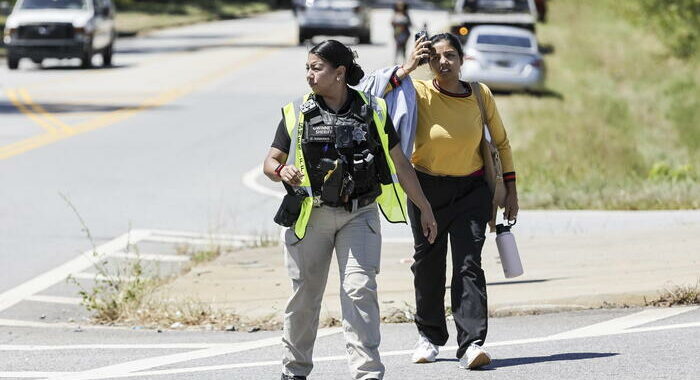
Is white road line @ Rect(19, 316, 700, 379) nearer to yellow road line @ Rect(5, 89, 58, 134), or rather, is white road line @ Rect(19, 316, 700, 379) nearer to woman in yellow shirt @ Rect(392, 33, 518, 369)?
woman in yellow shirt @ Rect(392, 33, 518, 369)

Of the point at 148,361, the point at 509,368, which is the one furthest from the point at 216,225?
the point at 509,368

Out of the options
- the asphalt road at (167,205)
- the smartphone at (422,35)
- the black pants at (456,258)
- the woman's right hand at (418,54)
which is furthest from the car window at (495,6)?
the woman's right hand at (418,54)

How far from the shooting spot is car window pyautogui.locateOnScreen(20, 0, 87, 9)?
36.5m

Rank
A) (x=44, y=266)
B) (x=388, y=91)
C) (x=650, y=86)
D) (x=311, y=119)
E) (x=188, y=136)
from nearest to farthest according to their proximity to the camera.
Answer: (x=311, y=119)
(x=388, y=91)
(x=44, y=266)
(x=188, y=136)
(x=650, y=86)

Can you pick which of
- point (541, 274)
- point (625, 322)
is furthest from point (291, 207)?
point (541, 274)

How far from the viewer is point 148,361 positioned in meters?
8.21

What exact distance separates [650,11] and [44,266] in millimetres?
31242

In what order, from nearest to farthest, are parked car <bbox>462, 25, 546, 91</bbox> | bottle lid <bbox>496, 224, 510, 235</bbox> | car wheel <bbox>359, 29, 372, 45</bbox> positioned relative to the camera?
1. bottle lid <bbox>496, 224, 510, 235</bbox>
2. parked car <bbox>462, 25, 546, 91</bbox>
3. car wheel <bbox>359, 29, 372, 45</bbox>

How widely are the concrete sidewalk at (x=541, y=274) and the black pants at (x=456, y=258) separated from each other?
163 centimetres

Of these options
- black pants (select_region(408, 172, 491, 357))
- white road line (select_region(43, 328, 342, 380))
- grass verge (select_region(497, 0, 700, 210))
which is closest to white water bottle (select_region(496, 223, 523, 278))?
black pants (select_region(408, 172, 491, 357))

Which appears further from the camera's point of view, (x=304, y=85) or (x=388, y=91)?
(x=304, y=85)

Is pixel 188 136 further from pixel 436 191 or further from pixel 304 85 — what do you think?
pixel 436 191

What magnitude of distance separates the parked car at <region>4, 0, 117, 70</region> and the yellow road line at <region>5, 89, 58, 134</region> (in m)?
5.31

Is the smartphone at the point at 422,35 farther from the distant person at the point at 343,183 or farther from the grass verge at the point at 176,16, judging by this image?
the grass verge at the point at 176,16
